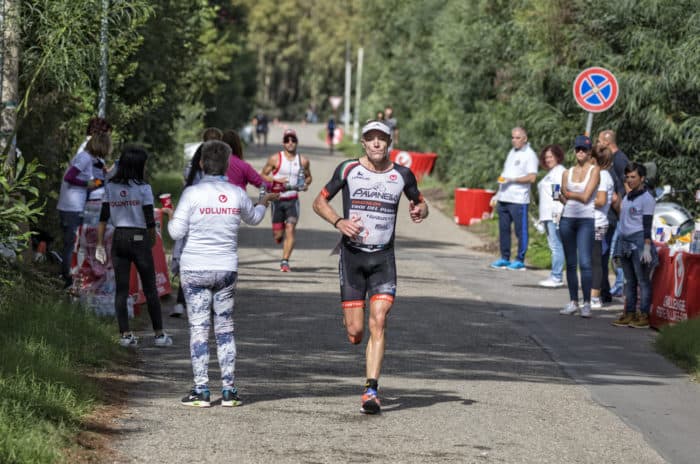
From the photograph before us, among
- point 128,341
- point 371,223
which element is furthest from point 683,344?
point 128,341

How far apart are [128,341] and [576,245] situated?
5770mm

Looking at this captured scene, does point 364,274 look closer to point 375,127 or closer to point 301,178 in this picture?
point 375,127

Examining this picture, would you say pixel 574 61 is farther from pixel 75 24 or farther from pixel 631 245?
pixel 75 24

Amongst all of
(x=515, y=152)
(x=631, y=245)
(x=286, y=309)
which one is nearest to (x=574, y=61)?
(x=515, y=152)

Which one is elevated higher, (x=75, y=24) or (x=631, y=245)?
(x=75, y=24)

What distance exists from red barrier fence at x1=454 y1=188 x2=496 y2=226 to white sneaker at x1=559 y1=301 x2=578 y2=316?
11.9 m

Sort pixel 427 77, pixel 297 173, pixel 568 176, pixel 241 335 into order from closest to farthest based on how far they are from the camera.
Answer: pixel 241 335, pixel 568 176, pixel 297 173, pixel 427 77

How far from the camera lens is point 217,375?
9562 mm

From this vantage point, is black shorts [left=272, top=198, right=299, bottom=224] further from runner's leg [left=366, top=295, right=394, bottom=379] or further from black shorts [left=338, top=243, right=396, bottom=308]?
runner's leg [left=366, top=295, right=394, bottom=379]

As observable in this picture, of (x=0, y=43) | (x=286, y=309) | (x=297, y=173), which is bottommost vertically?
(x=286, y=309)

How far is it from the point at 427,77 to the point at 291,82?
107848 mm

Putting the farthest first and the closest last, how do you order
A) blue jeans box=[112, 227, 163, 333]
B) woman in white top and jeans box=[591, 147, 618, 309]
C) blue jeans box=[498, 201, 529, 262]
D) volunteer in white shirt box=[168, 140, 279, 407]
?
1. blue jeans box=[498, 201, 529, 262]
2. woman in white top and jeans box=[591, 147, 618, 309]
3. blue jeans box=[112, 227, 163, 333]
4. volunteer in white shirt box=[168, 140, 279, 407]

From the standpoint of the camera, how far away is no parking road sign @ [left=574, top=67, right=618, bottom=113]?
18578 mm

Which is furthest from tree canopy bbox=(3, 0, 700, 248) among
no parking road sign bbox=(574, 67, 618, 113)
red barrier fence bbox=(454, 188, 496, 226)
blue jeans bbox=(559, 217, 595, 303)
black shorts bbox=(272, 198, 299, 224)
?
blue jeans bbox=(559, 217, 595, 303)
